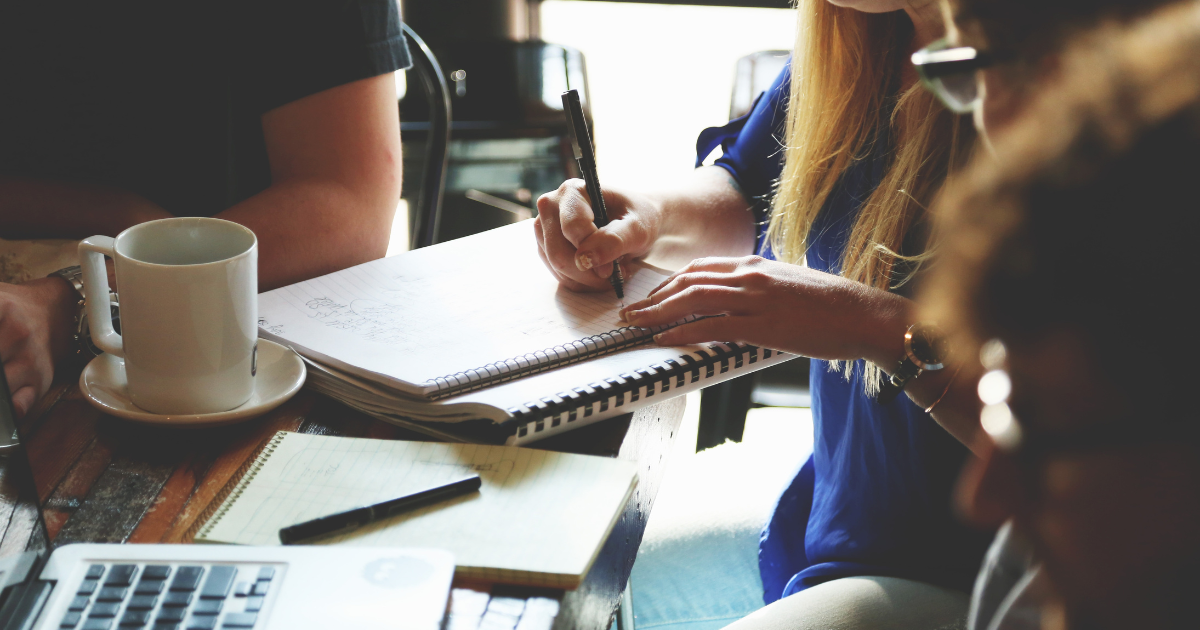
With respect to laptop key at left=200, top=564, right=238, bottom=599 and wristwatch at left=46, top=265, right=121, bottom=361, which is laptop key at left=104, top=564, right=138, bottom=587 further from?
wristwatch at left=46, top=265, right=121, bottom=361

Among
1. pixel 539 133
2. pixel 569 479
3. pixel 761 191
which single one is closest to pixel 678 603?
pixel 569 479

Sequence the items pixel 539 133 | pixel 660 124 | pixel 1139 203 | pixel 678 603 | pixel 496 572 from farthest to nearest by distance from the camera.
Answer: pixel 660 124 < pixel 539 133 < pixel 678 603 < pixel 496 572 < pixel 1139 203

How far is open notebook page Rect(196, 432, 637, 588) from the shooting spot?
19.2 inches

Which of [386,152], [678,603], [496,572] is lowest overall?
[678,603]

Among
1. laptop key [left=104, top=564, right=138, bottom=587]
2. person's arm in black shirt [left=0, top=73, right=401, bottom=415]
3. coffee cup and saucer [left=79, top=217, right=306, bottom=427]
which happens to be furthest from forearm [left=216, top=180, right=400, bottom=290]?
laptop key [left=104, top=564, right=138, bottom=587]

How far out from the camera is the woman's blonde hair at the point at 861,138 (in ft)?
2.89

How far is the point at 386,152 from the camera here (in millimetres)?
1057

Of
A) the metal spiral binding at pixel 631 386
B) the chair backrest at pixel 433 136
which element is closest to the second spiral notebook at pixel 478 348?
the metal spiral binding at pixel 631 386

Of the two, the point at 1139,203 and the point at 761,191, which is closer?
the point at 1139,203

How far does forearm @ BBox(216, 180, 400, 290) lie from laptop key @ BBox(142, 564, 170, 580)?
446 millimetres

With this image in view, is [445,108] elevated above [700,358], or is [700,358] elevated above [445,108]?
[445,108]

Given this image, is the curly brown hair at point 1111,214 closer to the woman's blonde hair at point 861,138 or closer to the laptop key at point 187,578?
the laptop key at point 187,578

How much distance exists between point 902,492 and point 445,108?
0.99 m

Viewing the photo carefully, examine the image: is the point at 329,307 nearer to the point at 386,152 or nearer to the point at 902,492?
the point at 386,152
